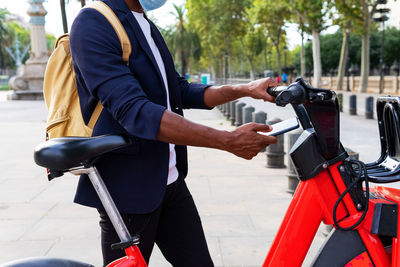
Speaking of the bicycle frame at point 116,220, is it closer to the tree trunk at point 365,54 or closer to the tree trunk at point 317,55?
the tree trunk at point 365,54

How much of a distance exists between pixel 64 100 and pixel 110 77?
0.28 m

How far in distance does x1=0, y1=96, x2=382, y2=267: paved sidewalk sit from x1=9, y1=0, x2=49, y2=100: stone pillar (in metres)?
19.4

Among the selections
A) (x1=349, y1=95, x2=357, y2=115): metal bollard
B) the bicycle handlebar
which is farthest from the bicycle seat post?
(x1=349, y1=95, x2=357, y2=115): metal bollard

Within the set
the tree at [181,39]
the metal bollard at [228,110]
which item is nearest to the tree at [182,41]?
the tree at [181,39]

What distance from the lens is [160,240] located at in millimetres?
1978

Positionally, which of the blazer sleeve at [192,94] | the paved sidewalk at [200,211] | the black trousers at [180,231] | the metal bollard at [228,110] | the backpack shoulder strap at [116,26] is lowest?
the paved sidewalk at [200,211]

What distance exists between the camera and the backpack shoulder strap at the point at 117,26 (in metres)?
1.58

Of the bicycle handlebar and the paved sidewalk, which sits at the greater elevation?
the bicycle handlebar

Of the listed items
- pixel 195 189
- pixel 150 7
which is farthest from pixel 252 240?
pixel 150 7

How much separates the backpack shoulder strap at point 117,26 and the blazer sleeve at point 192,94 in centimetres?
50

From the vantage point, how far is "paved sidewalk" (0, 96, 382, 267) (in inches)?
144

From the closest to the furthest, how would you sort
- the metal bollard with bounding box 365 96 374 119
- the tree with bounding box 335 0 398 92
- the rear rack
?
the rear rack → the metal bollard with bounding box 365 96 374 119 → the tree with bounding box 335 0 398 92

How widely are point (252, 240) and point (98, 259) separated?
1.34 m

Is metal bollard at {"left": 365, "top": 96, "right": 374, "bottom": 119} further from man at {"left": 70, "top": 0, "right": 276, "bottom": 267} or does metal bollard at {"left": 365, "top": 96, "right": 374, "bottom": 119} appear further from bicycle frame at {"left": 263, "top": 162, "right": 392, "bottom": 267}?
bicycle frame at {"left": 263, "top": 162, "right": 392, "bottom": 267}
